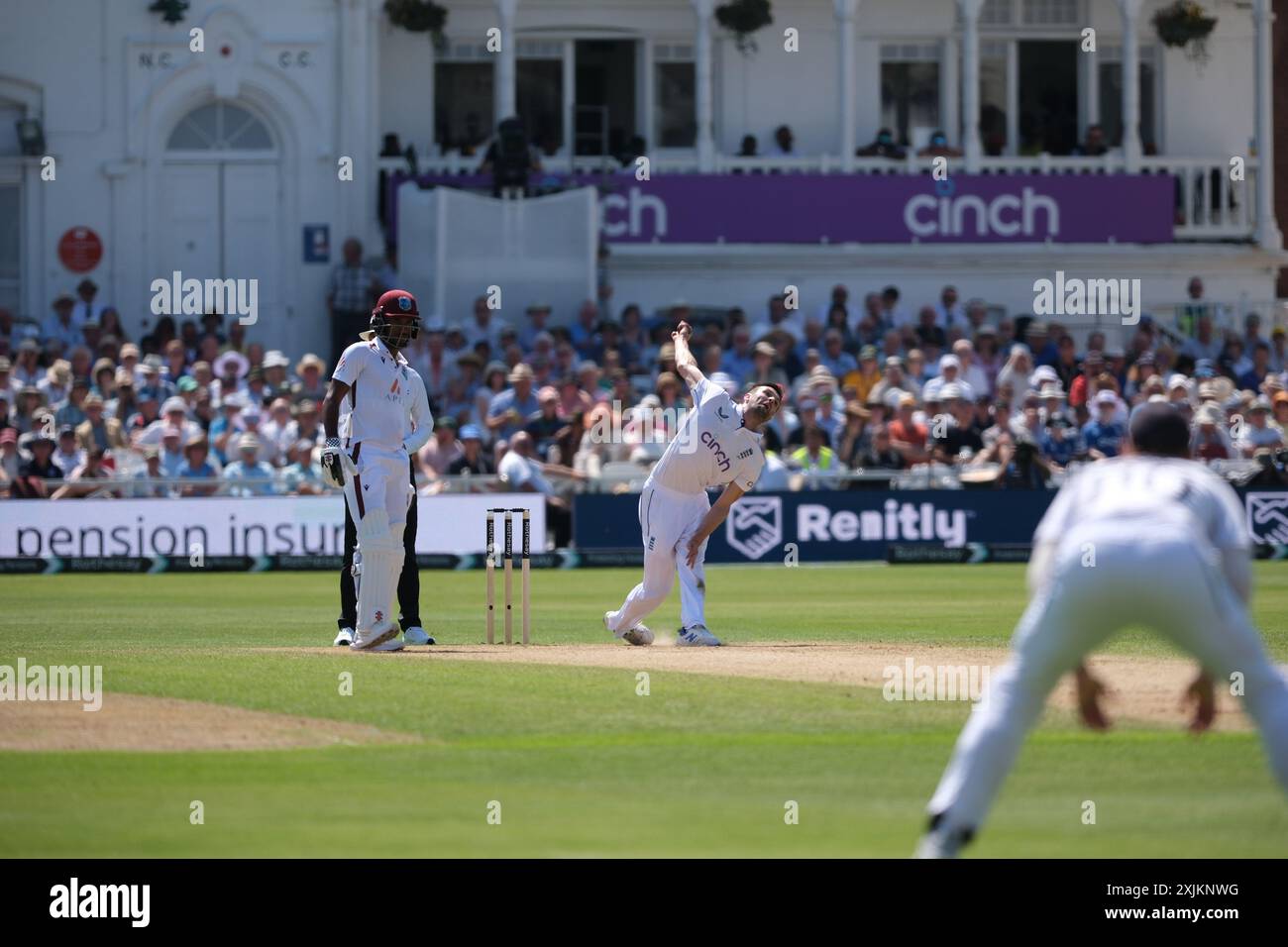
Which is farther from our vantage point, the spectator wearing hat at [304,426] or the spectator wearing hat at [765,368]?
the spectator wearing hat at [765,368]

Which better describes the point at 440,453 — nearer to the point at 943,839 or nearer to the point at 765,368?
the point at 765,368

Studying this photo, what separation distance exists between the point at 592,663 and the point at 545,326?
19368 millimetres

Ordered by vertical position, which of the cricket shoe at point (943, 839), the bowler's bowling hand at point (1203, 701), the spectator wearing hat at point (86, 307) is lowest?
the cricket shoe at point (943, 839)

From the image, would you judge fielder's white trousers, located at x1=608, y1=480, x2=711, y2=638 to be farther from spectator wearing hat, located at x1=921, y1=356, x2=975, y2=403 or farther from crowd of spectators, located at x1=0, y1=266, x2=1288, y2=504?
spectator wearing hat, located at x1=921, y1=356, x2=975, y2=403

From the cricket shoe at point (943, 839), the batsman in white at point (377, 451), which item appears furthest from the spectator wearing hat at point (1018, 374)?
the cricket shoe at point (943, 839)

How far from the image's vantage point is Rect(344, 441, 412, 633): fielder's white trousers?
1352cm

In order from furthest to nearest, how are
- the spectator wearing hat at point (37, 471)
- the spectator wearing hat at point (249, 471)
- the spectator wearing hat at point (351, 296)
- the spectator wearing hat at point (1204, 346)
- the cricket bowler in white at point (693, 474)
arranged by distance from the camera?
Result: the spectator wearing hat at point (1204, 346)
the spectator wearing hat at point (351, 296)
the spectator wearing hat at point (249, 471)
the spectator wearing hat at point (37, 471)
the cricket bowler in white at point (693, 474)

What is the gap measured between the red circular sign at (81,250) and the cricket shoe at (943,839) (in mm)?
29938

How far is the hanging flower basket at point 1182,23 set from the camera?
1471 inches

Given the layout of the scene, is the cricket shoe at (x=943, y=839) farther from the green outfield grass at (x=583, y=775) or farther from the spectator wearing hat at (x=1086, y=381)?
the spectator wearing hat at (x=1086, y=381)

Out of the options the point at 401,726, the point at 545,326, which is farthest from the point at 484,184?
Answer: the point at 401,726

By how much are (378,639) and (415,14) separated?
917 inches

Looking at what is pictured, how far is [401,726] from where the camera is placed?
10883mm

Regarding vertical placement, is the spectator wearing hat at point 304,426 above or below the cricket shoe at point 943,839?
above
